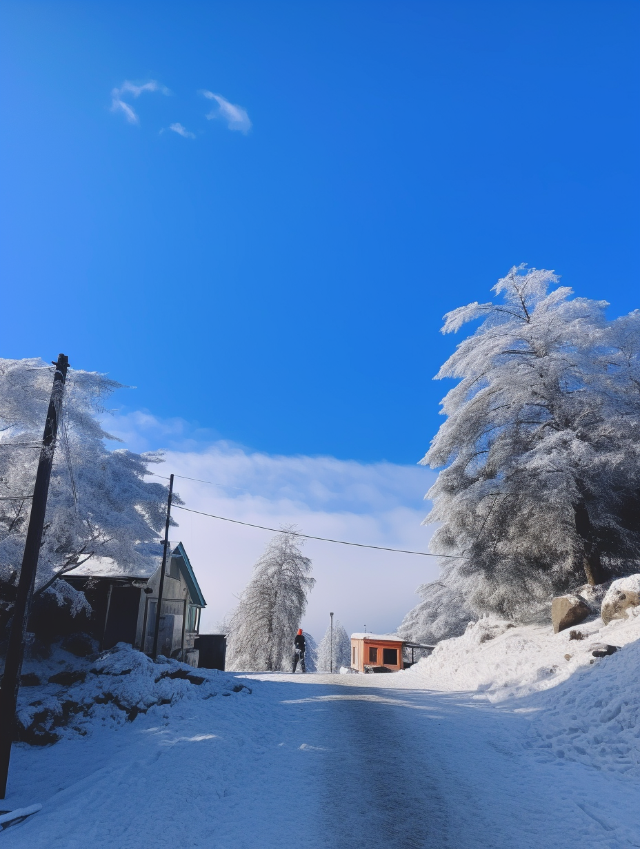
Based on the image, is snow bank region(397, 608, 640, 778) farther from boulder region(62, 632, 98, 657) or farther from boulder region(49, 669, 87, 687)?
boulder region(62, 632, 98, 657)

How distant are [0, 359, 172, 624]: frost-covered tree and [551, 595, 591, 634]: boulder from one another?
37.8 feet

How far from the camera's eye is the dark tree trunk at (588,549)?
15992 millimetres

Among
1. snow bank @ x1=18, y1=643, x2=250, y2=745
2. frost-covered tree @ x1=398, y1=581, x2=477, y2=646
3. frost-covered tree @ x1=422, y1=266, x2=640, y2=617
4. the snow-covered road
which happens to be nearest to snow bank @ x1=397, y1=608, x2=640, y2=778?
the snow-covered road

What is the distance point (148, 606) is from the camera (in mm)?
19438

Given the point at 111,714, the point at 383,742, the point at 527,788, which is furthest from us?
the point at 111,714

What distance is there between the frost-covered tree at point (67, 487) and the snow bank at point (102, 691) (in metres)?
1.73

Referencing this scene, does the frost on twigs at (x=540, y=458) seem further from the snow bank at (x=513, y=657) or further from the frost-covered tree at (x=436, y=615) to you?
the frost-covered tree at (x=436, y=615)

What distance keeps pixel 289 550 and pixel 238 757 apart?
30817 millimetres

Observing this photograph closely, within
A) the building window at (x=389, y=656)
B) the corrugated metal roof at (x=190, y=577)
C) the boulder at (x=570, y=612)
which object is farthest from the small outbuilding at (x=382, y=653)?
the boulder at (x=570, y=612)

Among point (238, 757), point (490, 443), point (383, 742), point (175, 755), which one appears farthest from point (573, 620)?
point (175, 755)

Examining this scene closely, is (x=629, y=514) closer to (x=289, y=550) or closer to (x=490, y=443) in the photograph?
(x=490, y=443)

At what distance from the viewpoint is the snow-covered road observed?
18.0 feet

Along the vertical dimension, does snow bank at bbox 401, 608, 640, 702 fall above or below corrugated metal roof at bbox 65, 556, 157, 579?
below

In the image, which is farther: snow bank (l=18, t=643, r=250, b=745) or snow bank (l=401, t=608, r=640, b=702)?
snow bank (l=401, t=608, r=640, b=702)
